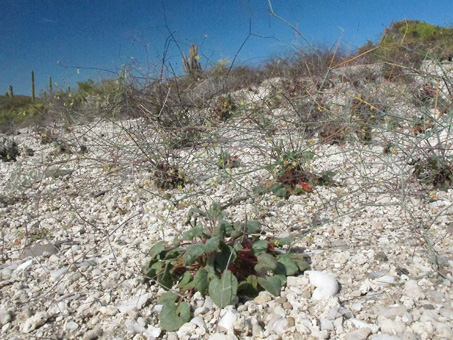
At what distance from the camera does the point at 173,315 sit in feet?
4.73

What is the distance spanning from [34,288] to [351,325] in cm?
139

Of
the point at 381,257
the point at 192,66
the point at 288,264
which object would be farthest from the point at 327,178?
the point at 192,66

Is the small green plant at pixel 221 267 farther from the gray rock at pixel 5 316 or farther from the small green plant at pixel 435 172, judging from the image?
the small green plant at pixel 435 172

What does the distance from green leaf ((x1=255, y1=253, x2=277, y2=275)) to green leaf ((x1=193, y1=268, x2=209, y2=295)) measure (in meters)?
0.20

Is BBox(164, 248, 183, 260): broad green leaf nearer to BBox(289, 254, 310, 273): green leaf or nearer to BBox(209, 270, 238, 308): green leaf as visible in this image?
BBox(209, 270, 238, 308): green leaf

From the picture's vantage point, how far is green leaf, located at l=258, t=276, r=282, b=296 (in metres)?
1.48

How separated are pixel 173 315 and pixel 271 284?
0.38 meters

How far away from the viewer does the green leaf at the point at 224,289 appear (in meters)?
1.43

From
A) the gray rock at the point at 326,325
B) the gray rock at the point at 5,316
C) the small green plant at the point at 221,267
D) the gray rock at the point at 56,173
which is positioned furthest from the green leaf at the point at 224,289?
the gray rock at the point at 56,173

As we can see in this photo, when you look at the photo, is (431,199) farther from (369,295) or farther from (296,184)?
(369,295)

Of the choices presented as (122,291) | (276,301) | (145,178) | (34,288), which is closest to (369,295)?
(276,301)

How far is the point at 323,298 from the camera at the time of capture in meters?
1.43

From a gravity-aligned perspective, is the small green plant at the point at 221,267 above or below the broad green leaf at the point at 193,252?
below

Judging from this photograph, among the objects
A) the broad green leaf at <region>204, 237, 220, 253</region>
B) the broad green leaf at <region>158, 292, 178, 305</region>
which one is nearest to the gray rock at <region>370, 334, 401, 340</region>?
the broad green leaf at <region>204, 237, 220, 253</region>
